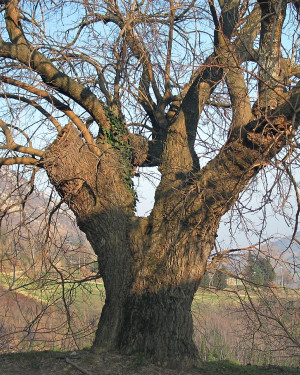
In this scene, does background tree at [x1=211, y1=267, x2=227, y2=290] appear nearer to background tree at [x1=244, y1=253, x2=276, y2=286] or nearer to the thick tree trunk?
background tree at [x1=244, y1=253, x2=276, y2=286]

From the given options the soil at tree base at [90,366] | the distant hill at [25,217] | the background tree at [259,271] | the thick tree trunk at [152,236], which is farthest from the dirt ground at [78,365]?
the background tree at [259,271]

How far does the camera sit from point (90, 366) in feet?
13.0

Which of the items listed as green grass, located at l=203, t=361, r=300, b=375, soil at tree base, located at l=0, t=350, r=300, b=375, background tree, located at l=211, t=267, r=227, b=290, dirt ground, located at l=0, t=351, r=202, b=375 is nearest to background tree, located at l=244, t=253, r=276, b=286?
background tree, located at l=211, t=267, r=227, b=290

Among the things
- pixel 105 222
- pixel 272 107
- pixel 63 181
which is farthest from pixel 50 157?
pixel 272 107

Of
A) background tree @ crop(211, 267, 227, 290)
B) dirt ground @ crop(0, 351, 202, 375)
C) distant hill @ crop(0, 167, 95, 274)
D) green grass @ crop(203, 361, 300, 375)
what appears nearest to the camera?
dirt ground @ crop(0, 351, 202, 375)

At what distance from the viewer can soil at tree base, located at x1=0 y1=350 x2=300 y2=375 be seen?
12.7 feet

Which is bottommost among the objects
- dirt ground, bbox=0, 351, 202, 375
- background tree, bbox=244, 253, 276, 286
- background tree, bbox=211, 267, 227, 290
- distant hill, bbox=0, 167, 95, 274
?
dirt ground, bbox=0, 351, 202, 375

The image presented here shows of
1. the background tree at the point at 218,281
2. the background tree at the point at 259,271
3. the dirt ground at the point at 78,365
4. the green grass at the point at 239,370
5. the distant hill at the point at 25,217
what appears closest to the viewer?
the dirt ground at the point at 78,365

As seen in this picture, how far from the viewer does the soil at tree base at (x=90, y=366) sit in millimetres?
3875

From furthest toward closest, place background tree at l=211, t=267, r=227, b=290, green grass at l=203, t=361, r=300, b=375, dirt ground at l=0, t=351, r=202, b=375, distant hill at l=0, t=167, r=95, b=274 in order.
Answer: background tree at l=211, t=267, r=227, b=290 < distant hill at l=0, t=167, r=95, b=274 < green grass at l=203, t=361, r=300, b=375 < dirt ground at l=0, t=351, r=202, b=375

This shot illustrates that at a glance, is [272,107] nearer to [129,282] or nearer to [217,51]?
[217,51]

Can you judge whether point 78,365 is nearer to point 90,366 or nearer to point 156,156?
point 90,366

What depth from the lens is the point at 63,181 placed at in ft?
15.4

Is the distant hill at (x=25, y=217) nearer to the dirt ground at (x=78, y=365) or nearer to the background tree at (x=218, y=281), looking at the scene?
the dirt ground at (x=78, y=365)
